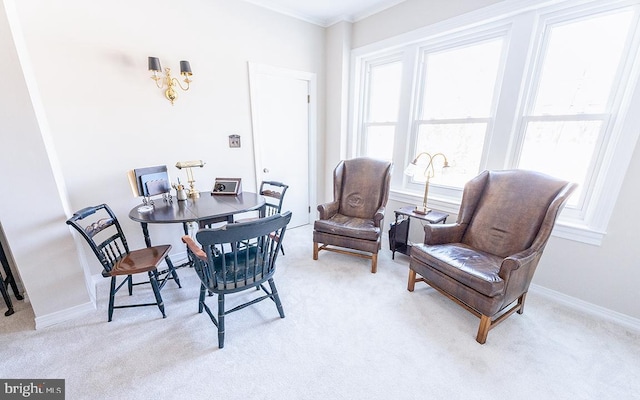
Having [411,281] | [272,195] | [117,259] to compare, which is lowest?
[411,281]

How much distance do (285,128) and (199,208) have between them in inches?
66.4

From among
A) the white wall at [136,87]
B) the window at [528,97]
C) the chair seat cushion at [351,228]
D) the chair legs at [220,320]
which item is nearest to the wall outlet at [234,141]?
the white wall at [136,87]

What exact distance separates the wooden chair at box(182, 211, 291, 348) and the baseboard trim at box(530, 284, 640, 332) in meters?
2.32

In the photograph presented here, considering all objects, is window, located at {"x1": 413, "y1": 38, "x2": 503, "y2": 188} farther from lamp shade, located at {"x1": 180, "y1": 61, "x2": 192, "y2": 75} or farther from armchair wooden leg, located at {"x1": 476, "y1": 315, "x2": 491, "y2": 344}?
lamp shade, located at {"x1": 180, "y1": 61, "x2": 192, "y2": 75}

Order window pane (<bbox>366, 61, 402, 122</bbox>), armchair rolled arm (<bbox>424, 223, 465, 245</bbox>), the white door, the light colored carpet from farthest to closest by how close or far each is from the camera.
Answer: window pane (<bbox>366, 61, 402, 122</bbox>) → the white door → armchair rolled arm (<bbox>424, 223, 465, 245</bbox>) → the light colored carpet

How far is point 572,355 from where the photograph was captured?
1.64 metres

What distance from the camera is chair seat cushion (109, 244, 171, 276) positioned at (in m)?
1.79

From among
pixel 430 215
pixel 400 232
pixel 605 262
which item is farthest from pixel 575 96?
pixel 400 232

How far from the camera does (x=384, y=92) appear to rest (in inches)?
132

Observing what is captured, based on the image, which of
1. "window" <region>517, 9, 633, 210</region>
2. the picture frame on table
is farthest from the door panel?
"window" <region>517, 9, 633, 210</region>

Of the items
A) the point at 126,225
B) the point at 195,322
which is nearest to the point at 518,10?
the point at 195,322

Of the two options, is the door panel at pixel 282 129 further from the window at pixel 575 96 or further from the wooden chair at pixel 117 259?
the window at pixel 575 96

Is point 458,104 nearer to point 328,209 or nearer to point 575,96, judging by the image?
point 575,96

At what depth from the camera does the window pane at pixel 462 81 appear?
246 cm
